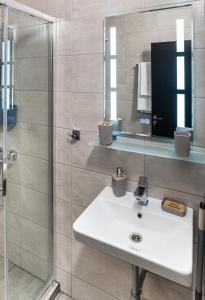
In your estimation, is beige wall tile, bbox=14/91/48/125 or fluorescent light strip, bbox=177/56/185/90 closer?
fluorescent light strip, bbox=177/56/185/90

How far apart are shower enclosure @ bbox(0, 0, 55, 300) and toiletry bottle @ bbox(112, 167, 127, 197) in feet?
1.86

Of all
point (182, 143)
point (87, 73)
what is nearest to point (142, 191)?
point (182, 143)

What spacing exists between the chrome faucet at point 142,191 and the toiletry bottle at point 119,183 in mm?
104

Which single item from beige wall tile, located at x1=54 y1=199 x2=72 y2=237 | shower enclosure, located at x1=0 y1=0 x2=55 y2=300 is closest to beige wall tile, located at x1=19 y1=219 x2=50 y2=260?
shower enclosure, located at x1=0 y1=0 x2=55 y2=300

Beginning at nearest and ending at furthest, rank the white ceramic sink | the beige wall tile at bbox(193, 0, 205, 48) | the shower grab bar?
1. the white ceramic sink
2. the beige wall tile at bbox(193, 0, 205, 48)
3. the shower grab bar

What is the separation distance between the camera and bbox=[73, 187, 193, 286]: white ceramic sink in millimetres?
886

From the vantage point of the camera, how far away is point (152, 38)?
3.93 ft

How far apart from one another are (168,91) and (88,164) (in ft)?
2.15

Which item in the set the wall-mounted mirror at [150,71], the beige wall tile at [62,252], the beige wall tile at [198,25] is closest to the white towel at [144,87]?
the wall-mounted mirror at [150,71]

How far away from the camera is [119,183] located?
131cm

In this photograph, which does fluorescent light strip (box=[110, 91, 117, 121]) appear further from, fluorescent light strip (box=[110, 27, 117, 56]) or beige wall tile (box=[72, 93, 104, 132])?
fluorescent light strip (box=[110, 27, 117, 56])

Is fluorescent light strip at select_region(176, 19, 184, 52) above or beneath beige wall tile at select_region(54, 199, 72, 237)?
above

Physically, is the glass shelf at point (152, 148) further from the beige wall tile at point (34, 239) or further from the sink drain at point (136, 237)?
the beige wall tile at point (34, 239)

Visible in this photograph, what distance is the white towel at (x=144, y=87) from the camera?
1.23 m
